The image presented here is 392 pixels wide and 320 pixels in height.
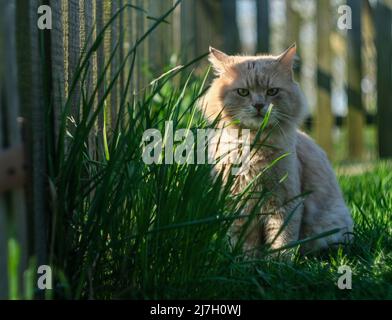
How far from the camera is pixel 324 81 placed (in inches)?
262

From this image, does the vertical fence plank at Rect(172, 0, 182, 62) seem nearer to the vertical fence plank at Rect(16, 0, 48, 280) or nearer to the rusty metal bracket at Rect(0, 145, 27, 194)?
the vertical fence plank at Rect(16, 0, 48, 280)

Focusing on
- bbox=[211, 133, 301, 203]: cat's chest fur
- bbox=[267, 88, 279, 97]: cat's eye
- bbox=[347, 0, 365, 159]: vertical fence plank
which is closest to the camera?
bbox=[211, 133, 301, 203]: cat's chest fur

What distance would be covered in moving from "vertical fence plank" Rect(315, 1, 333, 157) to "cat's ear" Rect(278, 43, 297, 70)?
3505 mm

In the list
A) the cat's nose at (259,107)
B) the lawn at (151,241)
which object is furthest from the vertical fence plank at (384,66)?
the lawn at (151,241)

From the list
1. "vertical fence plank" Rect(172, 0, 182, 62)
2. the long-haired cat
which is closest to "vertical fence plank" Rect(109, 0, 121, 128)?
the long-haired cat

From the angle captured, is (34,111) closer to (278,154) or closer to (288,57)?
(278,154)

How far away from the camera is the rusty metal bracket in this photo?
1698 mm

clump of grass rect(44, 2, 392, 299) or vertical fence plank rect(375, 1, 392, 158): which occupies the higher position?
vertical fence plank rect(375, 1, 392, 158)

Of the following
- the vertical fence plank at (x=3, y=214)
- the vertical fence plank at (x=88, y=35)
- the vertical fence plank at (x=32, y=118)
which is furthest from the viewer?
the vertical fence plank at (x=88, y=35)

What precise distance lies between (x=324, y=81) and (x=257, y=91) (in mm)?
3652

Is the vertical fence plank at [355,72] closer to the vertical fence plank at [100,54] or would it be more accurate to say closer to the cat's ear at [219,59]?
the cat's ear at [219,59]

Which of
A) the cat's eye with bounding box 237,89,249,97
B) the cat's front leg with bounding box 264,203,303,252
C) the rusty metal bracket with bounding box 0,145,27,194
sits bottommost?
the cat's front leg with bounding box 264,203,303,252

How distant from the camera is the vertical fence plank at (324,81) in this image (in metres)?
6.56
